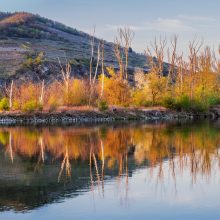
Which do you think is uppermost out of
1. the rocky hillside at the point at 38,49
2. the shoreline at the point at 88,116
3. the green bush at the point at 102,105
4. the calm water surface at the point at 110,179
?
the rocky hillside at the point at 38,49

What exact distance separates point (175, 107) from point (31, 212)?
4616cm

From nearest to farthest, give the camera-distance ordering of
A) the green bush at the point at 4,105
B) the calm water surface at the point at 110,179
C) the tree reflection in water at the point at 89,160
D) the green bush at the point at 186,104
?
the calm water surface at the point at 110,179 → the tree reflection in water at the point at 89,160 → the green bush at the point at 4,105 → the green bush at the point at 186,104

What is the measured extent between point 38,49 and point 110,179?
309 feet

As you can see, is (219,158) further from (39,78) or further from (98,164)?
(39,78)

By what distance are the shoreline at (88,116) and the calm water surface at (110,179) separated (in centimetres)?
1979

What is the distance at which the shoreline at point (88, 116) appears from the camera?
46.9 metres

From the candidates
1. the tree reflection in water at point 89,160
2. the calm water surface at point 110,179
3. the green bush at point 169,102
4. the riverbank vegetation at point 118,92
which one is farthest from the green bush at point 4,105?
the calm water surface at point 110,179

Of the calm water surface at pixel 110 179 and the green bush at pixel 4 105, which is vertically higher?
the green bush at pixel 4 105

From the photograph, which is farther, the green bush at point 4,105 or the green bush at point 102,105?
the green bush at point 102,105

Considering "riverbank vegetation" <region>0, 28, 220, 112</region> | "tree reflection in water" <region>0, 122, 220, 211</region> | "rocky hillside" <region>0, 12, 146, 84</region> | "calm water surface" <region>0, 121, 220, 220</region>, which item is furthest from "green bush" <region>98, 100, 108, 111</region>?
"rocky hillside" <region>0, 12, 146, 84</region>

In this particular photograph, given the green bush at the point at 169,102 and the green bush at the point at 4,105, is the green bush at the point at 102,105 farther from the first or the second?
the green bush at the point at 4,105

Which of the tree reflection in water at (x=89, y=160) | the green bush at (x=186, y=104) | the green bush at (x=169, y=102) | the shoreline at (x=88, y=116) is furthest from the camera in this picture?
the green bush at (x=186, y=104)

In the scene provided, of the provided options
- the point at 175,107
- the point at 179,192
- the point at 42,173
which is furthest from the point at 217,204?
the point at 175,107

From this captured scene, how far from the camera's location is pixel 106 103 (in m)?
50.5
